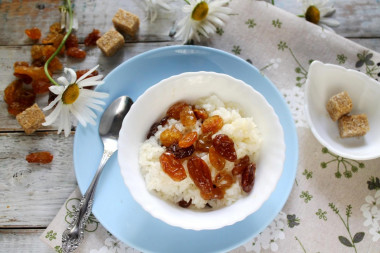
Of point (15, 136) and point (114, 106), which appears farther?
point (15, 136)

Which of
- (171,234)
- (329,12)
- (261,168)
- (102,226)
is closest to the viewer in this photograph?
(261,168)

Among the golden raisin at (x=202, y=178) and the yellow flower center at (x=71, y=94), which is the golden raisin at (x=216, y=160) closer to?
the golden raisin at (x=202, y=178)

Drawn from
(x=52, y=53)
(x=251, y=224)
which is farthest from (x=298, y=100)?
(x=52, y=53)

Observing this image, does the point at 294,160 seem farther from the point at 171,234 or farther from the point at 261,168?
the point at 171,234

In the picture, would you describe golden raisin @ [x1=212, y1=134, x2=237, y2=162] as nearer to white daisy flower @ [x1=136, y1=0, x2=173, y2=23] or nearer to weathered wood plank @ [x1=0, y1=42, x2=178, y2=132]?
weathered wood plank @ [x1=0, y1=42, x2=178, y2=132]

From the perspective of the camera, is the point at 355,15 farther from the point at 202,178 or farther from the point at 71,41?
the point at 71,41
